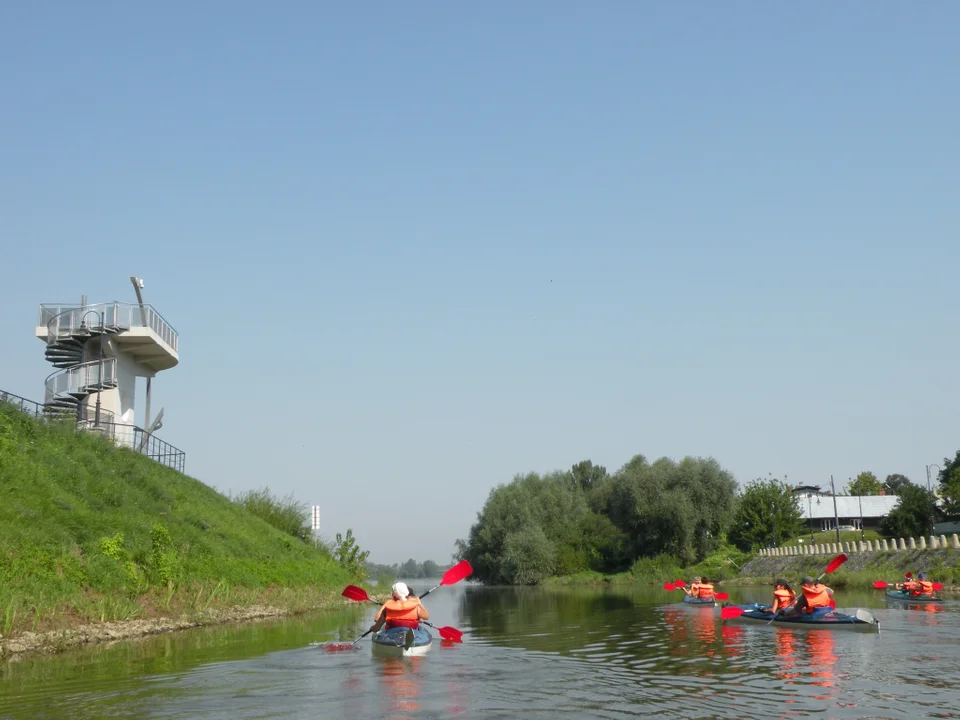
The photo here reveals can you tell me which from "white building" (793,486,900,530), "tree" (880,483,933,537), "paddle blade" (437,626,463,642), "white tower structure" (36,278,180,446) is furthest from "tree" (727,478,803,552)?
"paddle blade" (437,626,463,642)

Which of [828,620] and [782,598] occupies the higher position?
[782,598]

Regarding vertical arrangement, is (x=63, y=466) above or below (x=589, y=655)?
above

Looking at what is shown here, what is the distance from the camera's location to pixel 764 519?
280ft

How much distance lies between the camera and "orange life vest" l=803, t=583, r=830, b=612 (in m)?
23.2

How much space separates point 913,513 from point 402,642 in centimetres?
7443

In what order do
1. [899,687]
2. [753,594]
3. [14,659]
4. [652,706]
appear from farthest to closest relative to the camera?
1. [753,594]
2. [14,659]
3. [899,687]
4. [652,706]

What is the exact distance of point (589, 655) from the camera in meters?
18.6

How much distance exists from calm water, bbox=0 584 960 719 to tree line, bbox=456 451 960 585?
167 feet

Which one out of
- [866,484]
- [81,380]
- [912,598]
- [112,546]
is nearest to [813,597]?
[912,598]

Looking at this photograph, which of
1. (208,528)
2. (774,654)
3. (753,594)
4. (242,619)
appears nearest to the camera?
(774,654)

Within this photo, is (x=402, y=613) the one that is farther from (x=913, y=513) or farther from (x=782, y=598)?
(x=913, y=513)

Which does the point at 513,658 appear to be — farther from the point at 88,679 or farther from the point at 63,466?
the point at 63,466

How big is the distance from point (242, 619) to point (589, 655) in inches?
546

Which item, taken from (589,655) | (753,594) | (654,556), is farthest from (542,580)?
(589,655)
